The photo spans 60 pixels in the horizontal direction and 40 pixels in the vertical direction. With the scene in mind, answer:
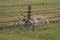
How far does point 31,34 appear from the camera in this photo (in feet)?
27.5

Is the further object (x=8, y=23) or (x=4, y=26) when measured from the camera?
(x=8, y=23)

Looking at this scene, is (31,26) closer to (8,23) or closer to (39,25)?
(39,25)

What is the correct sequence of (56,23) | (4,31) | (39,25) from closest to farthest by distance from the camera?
(4,31) < (39,25) < (56,23)

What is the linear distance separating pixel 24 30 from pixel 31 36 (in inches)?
35.6

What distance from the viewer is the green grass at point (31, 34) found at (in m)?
7.93

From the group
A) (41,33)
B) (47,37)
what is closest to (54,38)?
(47,37)

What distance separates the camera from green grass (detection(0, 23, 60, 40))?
7.93 meters

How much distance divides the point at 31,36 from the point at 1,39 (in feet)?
4.00

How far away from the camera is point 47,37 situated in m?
8.02

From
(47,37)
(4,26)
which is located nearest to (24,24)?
(4,26)

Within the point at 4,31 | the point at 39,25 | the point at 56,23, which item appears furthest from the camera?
the point at 56,23

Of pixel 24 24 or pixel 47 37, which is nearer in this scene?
pixel 47 37

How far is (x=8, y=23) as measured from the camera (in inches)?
412

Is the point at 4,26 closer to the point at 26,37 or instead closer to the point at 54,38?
the point at 26,37
